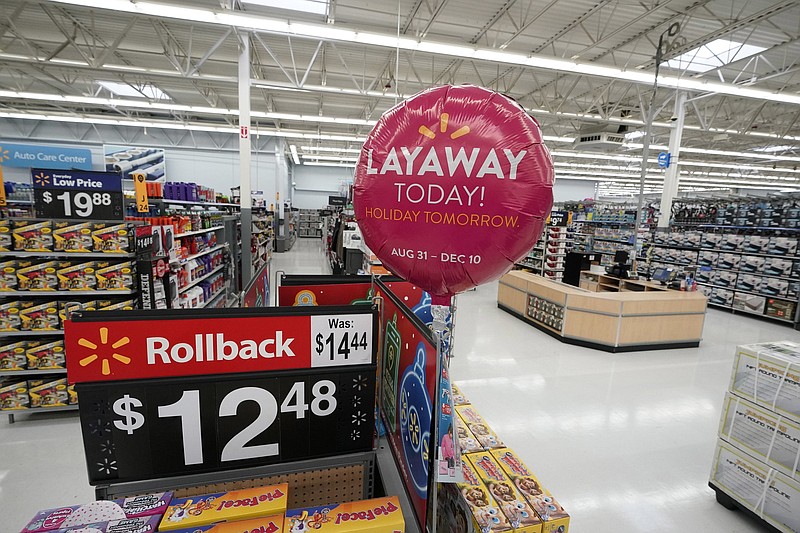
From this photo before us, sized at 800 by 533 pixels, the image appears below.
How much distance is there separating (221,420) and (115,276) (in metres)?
3.21

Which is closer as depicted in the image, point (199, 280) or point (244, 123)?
point (199, 280)

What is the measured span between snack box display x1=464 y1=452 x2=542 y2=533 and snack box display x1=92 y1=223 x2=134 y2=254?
3620mm

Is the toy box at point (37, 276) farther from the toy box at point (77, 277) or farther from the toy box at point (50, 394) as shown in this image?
the toy box at point (50, 394)

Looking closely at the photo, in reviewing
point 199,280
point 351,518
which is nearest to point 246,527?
point 351,518

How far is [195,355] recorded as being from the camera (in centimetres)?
119

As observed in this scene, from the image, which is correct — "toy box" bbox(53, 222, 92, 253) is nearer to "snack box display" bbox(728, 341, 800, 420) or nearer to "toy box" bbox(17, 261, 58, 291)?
"toy box" bbox(17, 261, 58, 291)

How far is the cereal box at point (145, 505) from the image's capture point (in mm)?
1013

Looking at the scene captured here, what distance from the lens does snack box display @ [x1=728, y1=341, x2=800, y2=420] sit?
93.4 inches

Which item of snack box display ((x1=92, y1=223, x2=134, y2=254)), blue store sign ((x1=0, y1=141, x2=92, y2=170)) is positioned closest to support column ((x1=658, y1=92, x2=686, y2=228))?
snack box display ((x1=92, y1=223, x2=134, y2=254))

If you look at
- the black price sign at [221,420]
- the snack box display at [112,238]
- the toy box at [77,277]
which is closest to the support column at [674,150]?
the black price sign at [221,420]

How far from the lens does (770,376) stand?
8.20ft

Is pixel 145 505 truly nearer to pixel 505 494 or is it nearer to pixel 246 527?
pixel 246 527

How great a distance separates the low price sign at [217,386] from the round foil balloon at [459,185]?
1.22ft

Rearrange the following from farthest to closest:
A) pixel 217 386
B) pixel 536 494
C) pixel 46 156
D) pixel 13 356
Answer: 1. pixel 46 156
2. pixel 13 356
3. pixel 536 494
4. pixel 217 386
